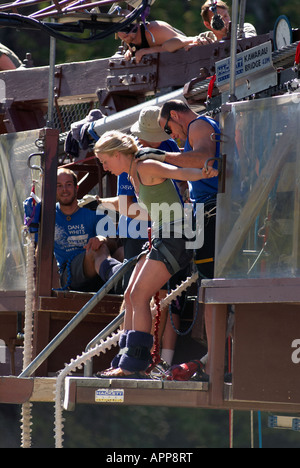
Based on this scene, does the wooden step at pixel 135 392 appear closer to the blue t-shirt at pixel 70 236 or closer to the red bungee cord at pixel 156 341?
the red bungee cord at pixel 156 341

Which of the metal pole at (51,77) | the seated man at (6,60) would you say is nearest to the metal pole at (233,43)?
the metal pole at (51,77)

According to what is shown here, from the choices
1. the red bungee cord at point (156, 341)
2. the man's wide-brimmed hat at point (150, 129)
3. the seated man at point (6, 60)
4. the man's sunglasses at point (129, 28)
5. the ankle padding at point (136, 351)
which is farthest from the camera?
the seated man at point (6, 60)

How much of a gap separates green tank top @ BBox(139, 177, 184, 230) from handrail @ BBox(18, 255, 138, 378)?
0.69 meters

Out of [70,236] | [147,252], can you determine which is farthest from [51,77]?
[147,252]

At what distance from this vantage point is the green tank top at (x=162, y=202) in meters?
6.57

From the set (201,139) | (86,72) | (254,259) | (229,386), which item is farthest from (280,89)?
(86,72)

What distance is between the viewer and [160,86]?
29.2 feet

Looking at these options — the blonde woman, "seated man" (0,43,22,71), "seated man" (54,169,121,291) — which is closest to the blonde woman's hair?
the blonde woman

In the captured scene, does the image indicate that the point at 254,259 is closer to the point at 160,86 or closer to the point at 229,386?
the point at 229,386

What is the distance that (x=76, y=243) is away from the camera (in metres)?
8.34

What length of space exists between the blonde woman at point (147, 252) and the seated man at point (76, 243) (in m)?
1.48

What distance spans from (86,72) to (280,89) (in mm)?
3183

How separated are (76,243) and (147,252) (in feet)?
5.79

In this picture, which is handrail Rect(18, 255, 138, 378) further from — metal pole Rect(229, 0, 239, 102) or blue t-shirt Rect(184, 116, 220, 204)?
metal pole Rect(229, 0, 239, 102)
